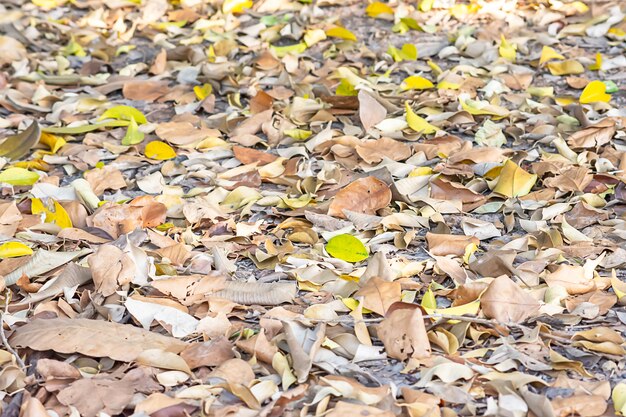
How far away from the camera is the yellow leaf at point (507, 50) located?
375 centimetres

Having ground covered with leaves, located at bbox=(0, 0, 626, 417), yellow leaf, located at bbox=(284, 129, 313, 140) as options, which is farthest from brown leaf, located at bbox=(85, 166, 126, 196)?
yellow leaf, located at bbox=(284, 129, 313, 140)

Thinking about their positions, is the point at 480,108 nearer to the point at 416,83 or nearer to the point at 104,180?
the point at 416,83

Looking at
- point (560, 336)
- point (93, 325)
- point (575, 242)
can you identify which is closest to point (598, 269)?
point (575, 242)

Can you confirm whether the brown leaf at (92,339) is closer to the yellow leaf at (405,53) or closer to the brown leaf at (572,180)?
the brown leaf at (572,180)

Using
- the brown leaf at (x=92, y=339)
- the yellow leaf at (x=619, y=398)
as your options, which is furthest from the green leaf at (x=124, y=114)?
the yellow leaf at (x=619, y=398)

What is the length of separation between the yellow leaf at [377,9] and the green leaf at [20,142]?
1698 millimetres

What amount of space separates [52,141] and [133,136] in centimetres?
29

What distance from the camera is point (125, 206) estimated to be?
8.65 ft

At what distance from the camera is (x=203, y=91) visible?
361cm

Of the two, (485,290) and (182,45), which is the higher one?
(485,290)

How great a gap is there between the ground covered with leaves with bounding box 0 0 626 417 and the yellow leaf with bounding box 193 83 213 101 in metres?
0.03

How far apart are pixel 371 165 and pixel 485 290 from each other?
0.92 metres

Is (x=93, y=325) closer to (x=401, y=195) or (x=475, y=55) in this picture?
(x=401, y=195)

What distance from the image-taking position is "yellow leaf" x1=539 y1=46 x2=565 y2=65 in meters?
3.67
